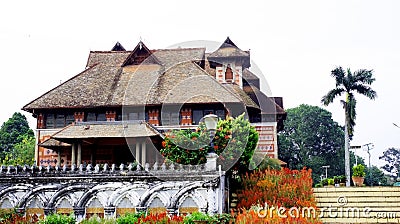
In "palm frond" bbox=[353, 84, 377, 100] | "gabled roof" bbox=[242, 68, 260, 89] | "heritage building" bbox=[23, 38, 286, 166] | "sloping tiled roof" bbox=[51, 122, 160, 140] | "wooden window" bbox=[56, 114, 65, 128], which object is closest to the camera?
"sloping tiled roof" bbox=[51, 122, 160, 140]

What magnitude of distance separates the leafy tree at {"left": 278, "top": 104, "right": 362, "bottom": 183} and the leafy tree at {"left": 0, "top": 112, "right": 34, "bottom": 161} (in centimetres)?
2806

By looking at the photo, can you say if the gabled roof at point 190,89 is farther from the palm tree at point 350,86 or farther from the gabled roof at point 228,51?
the palm tree at point 350,86

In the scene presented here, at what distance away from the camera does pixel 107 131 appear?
74.6 ft

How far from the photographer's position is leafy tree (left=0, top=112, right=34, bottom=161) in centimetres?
4881

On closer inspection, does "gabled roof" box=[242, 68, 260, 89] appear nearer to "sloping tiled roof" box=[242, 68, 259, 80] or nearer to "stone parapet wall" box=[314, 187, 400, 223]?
"sloping tiled roof" box=[242, 68, 259, 80]

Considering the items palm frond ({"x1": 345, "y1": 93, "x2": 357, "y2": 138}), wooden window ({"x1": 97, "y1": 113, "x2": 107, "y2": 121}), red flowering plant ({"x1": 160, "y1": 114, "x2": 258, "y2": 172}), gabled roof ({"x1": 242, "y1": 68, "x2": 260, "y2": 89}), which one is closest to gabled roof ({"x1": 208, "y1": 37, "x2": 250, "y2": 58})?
gabled roof ({"x1": 242, "y1": 68, "x2": 260, "y2": 89})

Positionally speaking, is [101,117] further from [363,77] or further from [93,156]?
[363,77]

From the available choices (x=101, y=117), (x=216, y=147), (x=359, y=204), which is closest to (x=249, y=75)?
(x=101, y=117)

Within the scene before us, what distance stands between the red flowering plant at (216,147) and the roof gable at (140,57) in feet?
39.7

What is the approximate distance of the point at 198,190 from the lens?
15.0 metres

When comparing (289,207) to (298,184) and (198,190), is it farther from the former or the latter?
(198,190)

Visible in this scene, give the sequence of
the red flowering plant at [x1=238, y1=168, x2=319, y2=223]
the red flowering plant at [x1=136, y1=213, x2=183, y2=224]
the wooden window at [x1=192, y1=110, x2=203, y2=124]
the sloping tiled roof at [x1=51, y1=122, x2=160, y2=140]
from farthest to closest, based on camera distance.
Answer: the wooden window at [x1=192, y1=110, x2=203, y2=124], the sloping tiled roof at [x1=51, y1=122, x2=160, y2=140], the red flowering plant at [x1=238, y1=168, x2=319, y2=223], the red flowering plant at [x1=136, y1=213, x2=183, y2=224]

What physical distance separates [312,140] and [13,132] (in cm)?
3347

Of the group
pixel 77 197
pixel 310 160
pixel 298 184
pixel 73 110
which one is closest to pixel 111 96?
pixel 73 110
